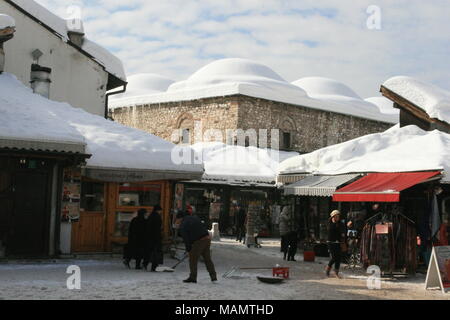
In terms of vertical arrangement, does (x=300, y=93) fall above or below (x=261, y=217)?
above

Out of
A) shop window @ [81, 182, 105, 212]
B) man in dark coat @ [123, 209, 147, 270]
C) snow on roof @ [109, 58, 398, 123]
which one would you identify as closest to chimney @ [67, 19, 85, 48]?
shop window @ [81, 182, 105, 212]

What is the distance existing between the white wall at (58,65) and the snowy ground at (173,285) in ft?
24.2

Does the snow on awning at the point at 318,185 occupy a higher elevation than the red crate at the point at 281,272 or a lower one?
higher

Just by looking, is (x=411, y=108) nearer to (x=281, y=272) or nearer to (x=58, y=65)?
(x=281, y=272)

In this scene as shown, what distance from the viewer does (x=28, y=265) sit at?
11664 mm

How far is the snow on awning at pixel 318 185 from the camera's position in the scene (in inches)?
575

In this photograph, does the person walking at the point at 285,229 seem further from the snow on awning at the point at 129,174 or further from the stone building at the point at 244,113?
the stone building at the point at 244,113

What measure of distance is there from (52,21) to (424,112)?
1400 centimetres

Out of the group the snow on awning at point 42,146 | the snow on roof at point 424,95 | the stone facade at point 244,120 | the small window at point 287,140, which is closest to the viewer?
the snow on awning at point 42,146

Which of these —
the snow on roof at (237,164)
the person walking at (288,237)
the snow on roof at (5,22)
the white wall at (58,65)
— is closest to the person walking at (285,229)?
the person walking at (288,237)

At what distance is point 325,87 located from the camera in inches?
1647

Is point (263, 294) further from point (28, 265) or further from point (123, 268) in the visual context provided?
point (28, 265)

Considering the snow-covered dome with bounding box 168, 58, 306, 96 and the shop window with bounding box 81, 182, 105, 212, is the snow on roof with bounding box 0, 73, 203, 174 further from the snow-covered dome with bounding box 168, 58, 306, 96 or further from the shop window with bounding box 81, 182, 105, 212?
the snow-covered dome with bounding box 168, 58, 306, 96

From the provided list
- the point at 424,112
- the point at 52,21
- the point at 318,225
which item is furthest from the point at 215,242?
the point at 52,21
